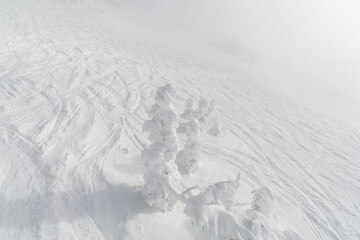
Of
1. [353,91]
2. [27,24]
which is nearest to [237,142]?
[27,24]

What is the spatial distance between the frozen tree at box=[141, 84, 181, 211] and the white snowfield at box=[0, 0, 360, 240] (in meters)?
0.71

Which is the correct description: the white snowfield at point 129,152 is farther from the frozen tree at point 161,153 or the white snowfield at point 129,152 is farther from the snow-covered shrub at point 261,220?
the frozen tree at point 161,153

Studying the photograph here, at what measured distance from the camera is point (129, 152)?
10.2 meters

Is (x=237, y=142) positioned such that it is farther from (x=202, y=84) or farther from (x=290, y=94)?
(x=290, y=94)

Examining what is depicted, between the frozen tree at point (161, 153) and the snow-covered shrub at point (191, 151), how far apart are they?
1690 mm

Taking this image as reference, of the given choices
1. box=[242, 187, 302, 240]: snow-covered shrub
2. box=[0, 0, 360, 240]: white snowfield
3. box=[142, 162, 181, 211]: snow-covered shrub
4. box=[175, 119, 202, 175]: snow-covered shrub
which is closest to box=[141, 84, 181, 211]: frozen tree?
box=[142, 162, 181, 211]: snow-covered shrub

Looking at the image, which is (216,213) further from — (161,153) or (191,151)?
(191,151)

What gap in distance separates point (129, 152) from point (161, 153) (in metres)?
3.68

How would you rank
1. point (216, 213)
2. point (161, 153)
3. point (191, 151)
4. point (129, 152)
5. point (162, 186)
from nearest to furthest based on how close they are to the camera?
point (216, 213) → point (162, 186) → point (161, 153) → point (191, 151) → point (129, 152)

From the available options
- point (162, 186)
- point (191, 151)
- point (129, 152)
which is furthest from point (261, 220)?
point (129, 152)

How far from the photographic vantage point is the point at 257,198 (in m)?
6.28

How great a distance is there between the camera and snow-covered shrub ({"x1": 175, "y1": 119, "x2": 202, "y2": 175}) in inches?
342

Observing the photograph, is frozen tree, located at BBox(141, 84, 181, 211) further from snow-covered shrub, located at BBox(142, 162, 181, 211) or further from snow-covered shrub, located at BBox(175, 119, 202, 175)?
snow-covered shrub, located at BBox(175, 119, 202, 175)

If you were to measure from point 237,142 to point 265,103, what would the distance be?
7.83 metres
